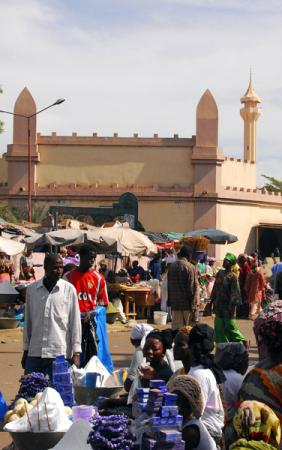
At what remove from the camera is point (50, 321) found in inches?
332

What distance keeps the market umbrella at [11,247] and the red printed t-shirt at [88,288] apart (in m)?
11.0

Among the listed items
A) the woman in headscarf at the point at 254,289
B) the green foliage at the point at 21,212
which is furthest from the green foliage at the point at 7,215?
the woman in headscarf at the point at 254,289

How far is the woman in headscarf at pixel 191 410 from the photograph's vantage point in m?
5.69

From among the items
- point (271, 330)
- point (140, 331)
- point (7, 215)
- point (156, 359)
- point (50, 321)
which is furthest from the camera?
point (7, 215)

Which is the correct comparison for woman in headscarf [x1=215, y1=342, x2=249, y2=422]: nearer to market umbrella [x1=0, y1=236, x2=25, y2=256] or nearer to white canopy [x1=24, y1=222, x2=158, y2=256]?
market umbrella [x1=0, y1=236, x2=25, y2=256]

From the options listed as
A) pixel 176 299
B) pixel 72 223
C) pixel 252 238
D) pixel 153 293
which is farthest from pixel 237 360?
pixel 252 238

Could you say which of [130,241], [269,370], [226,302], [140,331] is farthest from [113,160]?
[269,370]

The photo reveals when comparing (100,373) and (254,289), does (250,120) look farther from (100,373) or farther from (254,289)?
(100,373)

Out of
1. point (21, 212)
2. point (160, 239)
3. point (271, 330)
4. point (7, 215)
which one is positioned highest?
point (21, 212)

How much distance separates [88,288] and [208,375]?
3.71m

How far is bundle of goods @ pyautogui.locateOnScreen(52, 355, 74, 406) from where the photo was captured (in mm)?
8070

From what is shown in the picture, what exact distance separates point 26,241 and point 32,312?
48.2ft

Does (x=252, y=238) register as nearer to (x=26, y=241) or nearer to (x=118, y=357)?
(x=26, y=241)

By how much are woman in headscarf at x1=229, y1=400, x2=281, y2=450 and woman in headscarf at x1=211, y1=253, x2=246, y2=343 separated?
27.8ft
